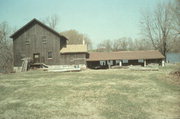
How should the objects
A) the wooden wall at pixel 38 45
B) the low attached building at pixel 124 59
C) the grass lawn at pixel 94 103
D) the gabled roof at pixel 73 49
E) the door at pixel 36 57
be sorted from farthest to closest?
the low attached building at pixel 124 59
the door at pixel 36 57
the wooden wall at pixel 38 45
the gabled roof at pixel 73 49
the grass lawn at pixel 94 103

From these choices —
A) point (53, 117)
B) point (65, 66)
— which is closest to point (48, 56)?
point (65, 66)

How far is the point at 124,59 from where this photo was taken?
115ft

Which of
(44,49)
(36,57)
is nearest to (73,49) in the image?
(44,49)

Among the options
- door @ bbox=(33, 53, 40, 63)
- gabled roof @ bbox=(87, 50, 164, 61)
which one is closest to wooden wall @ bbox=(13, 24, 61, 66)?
door @ bbox=(33, 53, 40, 63)

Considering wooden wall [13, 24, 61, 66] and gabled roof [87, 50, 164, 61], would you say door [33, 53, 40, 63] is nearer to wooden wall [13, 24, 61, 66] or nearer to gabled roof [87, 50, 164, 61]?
wooden wall [13, 24, 61, 66]

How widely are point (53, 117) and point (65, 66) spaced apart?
24482mm

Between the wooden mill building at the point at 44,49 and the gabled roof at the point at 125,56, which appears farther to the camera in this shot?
the gabled roof at the point at 125,56

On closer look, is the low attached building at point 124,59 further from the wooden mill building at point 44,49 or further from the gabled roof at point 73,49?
the wooden mill building at point 44,49

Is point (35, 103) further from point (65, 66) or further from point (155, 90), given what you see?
point (65, 66)

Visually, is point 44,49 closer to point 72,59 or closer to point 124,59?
point 72,59

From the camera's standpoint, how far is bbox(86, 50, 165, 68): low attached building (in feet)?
115

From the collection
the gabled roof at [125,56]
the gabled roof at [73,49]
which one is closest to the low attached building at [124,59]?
the gabled roof at [125,56]

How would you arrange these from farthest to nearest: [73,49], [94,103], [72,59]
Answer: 1. [73,49]
2. [72,59]
3. [94,103]

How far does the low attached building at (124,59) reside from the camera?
35062mm
